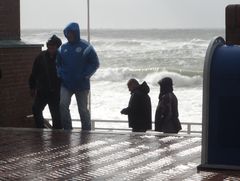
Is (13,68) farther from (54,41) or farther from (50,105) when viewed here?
(54,41)

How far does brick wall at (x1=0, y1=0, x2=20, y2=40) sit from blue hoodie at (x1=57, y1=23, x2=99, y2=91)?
194 cm

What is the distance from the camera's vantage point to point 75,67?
1166cm

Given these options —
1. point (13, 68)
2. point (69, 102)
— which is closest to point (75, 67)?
point (69, 102)

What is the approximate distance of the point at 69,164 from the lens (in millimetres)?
9180

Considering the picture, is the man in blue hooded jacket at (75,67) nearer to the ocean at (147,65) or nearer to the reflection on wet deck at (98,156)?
the reflection on wet deck at (98,156)

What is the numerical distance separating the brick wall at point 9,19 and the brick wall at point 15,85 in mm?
358

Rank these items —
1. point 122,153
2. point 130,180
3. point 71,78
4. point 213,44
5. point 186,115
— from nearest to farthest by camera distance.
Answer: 1. point 130,180
2. point 213,44
3. point 122,153
4. point 71,78
5. point 186,115

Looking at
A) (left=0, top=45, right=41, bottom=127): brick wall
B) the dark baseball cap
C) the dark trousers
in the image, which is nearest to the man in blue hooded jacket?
the dark baseball cap

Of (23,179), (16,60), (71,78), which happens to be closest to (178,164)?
(23,179)

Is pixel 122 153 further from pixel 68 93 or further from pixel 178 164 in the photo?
pixel 68 93

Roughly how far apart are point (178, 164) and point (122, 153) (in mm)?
1009

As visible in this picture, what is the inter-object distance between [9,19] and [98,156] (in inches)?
174

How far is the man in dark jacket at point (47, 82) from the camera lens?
1206cm

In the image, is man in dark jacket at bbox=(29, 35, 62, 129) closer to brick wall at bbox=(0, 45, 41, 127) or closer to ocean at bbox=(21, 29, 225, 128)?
brick wall at bbox=(0, 45, 41, 127)
